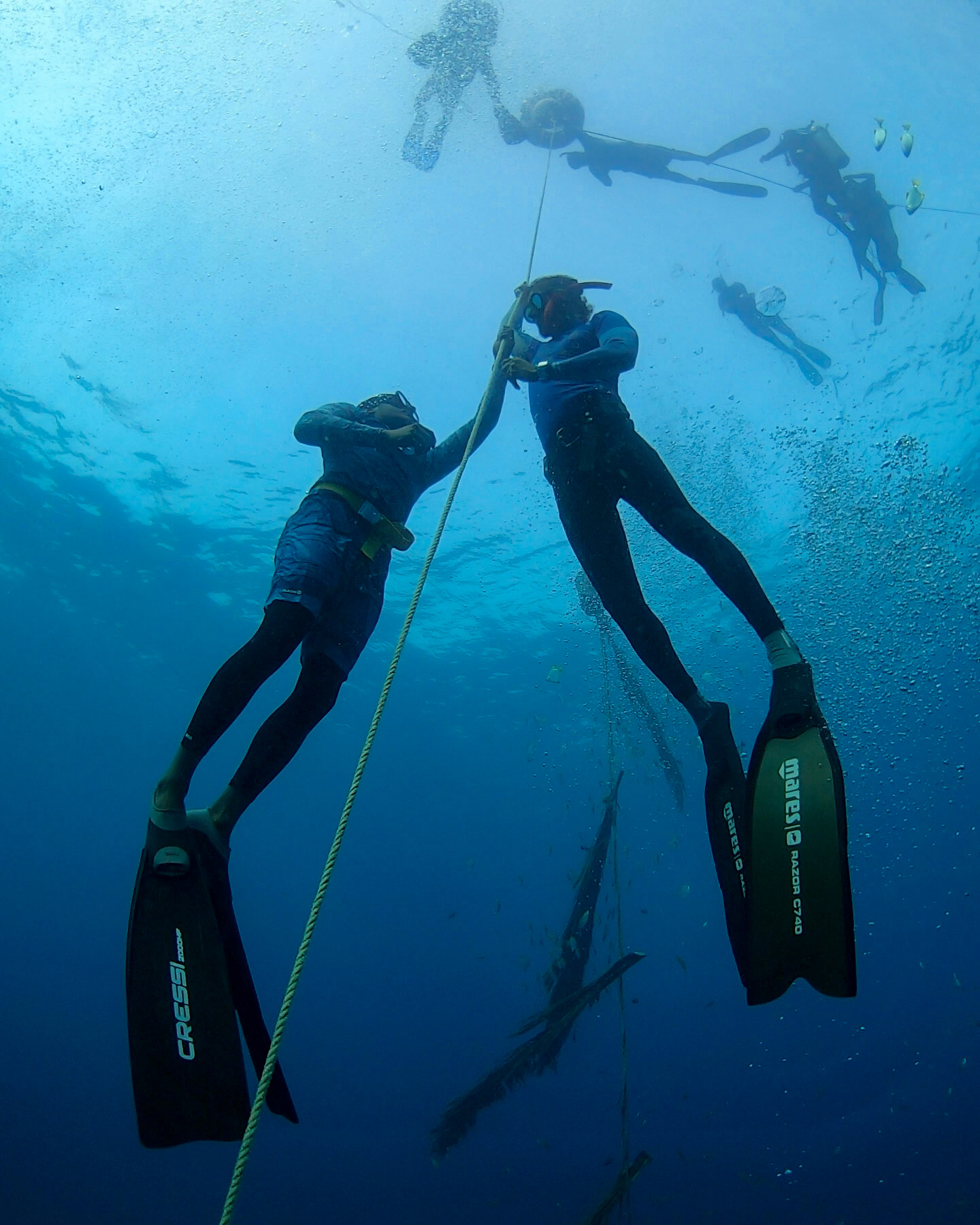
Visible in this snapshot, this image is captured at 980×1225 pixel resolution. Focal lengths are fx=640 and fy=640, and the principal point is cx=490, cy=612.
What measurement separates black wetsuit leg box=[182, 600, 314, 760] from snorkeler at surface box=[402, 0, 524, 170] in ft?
34.2

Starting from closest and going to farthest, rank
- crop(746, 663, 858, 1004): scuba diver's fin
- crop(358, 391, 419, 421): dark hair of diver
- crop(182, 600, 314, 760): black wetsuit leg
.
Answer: crop(746, 663, 858, 1004): scuba diver's fin
crop(182, 600, 314, 760): black wetsuit leg
crop(358, 391, 419, 421): dark hair of diver

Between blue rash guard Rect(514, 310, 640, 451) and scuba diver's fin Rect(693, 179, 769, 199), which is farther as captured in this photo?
scuba diver's fin Rect(693, 179, 769, 199)

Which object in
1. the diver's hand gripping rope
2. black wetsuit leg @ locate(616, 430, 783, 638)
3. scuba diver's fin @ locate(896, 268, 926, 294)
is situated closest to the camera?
the diver's hand gripping rope

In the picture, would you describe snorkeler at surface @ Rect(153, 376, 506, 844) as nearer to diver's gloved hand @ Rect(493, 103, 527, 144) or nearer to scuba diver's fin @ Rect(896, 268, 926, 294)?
diver's gloved hand @ Rect(493, 103, 527, 144)

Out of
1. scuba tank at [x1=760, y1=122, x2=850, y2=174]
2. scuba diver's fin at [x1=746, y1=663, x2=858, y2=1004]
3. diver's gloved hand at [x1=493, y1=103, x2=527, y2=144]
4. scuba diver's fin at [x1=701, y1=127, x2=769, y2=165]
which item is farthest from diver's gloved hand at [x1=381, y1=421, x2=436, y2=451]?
scuba tank at [x1=760, y1=122, x2=850, y2=174]

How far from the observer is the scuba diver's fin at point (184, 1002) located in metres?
2.75

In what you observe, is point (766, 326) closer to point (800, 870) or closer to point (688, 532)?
point (688, 532)

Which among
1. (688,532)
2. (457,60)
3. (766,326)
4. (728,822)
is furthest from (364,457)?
(766,326)

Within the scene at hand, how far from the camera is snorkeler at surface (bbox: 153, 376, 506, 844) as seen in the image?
2.96m

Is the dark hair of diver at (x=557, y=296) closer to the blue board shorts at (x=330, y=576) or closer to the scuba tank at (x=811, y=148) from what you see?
the blue board shorts at (x=330, y=576)

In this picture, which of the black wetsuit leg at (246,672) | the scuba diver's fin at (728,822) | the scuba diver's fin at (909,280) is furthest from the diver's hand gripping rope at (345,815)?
the scuba diver's fin at (909,280)

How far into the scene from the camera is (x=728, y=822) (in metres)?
2.98

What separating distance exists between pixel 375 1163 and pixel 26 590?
92.7ft

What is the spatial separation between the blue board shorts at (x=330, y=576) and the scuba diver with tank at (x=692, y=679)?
4.21 feet
